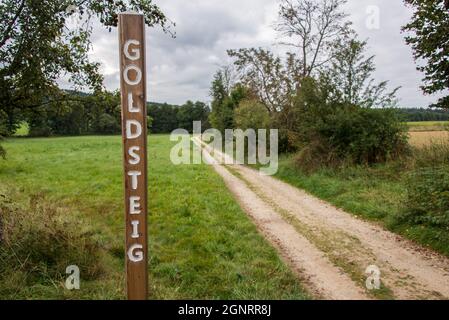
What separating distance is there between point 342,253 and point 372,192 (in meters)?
4.64

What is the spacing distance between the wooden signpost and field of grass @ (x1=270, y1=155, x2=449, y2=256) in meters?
5.81

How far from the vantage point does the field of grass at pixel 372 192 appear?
7.10 meters

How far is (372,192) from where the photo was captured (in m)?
10.3

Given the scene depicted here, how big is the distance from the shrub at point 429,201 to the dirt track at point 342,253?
Result: 2.34 ft

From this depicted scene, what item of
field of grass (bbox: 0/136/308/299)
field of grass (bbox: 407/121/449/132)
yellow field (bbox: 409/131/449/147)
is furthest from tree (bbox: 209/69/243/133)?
field of grass (bbox: 0/136/308/299)

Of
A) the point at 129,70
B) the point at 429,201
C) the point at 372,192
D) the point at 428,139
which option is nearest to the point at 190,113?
the point at 428,139

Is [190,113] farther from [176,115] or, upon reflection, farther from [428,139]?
[428,139]

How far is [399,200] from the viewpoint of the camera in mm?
9055

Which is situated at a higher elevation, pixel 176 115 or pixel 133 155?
pixel 176 115
